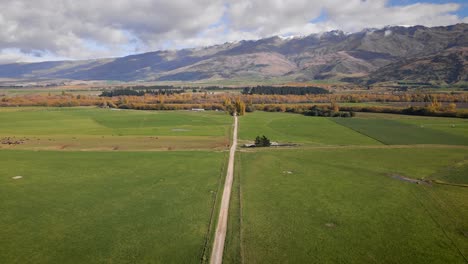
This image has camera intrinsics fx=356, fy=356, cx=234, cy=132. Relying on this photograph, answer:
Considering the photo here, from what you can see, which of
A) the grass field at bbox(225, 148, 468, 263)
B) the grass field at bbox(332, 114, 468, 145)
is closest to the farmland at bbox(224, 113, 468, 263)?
the grass field at bbox(225, 148, 468, 263)

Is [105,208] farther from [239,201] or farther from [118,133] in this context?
[118,133]

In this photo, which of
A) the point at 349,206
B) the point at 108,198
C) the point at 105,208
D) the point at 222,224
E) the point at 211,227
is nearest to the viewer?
the point at 211,227

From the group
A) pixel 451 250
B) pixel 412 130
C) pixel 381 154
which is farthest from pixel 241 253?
pixel 412 130

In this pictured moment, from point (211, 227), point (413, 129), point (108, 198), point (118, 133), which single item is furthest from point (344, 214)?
point (413, 129)

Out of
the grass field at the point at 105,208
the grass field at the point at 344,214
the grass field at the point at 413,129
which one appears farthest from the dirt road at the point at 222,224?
the grass field at the point at 413,129

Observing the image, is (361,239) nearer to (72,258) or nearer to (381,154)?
(72,258)

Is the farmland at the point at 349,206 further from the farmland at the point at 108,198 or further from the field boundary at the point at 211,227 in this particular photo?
the farmland at the point at 108,198

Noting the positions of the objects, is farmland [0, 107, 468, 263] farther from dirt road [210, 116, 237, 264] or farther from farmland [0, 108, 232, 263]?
dirt road [210, 116, 237, 264]
